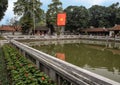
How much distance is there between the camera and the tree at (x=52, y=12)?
57522 millimetres

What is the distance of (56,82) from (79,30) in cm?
5878

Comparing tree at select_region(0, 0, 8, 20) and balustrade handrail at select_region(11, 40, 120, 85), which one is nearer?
balustrade handrail at select_region(11, 40, 120, 85)

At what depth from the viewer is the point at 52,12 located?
5869cm

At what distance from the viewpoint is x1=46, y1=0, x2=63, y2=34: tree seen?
57.5m

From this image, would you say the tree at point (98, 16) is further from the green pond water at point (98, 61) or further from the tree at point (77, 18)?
the green pond water at point (98, 61)

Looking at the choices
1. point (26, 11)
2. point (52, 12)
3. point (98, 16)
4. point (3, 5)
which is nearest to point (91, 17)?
point (98, 16)

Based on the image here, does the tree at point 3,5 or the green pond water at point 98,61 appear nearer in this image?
the green pond water at point 98,61

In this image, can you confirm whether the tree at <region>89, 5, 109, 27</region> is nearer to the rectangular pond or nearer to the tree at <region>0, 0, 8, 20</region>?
the tree at <region>0, 0, 8, 20</region>

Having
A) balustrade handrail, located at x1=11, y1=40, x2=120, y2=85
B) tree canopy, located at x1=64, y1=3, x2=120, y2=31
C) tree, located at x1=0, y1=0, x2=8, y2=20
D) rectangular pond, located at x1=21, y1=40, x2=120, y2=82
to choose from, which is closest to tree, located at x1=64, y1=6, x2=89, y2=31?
tree canopy, located at x1=64, y1=3, x2=120, y2=31

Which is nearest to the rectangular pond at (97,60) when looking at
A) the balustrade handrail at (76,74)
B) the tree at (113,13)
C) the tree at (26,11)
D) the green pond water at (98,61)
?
the green pond water at (98,61)

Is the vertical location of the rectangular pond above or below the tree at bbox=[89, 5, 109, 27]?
below

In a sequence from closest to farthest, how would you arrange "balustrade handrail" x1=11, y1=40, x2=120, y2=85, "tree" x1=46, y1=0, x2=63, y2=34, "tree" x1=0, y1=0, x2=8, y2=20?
"balustrade handrail" x1=11, y1=40, x2=120, y2=85, "tree" x1=0, y1=0, x2=8, y2=20, "tree" x1=46, y1=0, x2=63, y2=34

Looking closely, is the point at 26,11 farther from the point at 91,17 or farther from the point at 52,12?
the point at 91,17

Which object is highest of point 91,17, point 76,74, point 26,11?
point 26,11
